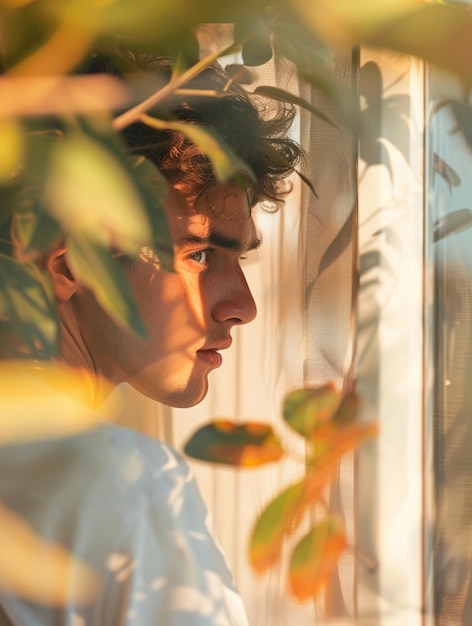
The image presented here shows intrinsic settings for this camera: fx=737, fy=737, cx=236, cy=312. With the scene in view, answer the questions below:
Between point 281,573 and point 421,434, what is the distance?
0.20 m

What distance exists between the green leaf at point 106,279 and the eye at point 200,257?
300 millimetres

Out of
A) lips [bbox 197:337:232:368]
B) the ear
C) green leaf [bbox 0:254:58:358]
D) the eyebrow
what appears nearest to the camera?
green leaf [bbox 0:254:58:358]

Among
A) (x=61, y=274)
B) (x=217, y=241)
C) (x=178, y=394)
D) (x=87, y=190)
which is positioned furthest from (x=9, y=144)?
(x=178, y=394)

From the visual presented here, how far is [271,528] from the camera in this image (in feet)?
0.66

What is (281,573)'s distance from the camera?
28.6 inches

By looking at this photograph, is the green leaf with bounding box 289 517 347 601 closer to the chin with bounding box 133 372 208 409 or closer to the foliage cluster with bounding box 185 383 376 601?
the foliage cluster with bounding box 185 383 376 601

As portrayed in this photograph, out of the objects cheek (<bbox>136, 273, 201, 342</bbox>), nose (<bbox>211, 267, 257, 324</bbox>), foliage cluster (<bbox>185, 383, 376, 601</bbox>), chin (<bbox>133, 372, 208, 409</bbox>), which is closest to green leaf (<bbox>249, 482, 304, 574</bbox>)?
foliage cluster (<bbox>185, 383, 376, 601</bbox>)

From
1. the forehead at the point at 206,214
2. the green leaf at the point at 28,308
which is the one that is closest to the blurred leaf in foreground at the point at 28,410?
the green leaf at the point at 28,308

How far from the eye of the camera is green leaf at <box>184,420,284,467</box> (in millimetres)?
224

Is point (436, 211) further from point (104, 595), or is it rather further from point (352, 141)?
point (104, 595)

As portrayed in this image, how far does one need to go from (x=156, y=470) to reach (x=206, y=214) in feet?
0.57

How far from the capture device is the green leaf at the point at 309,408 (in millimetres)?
227

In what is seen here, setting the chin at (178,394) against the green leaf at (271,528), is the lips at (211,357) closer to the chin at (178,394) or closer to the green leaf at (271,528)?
the chin at (178,394)

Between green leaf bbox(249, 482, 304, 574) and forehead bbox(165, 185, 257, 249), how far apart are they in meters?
0.28
